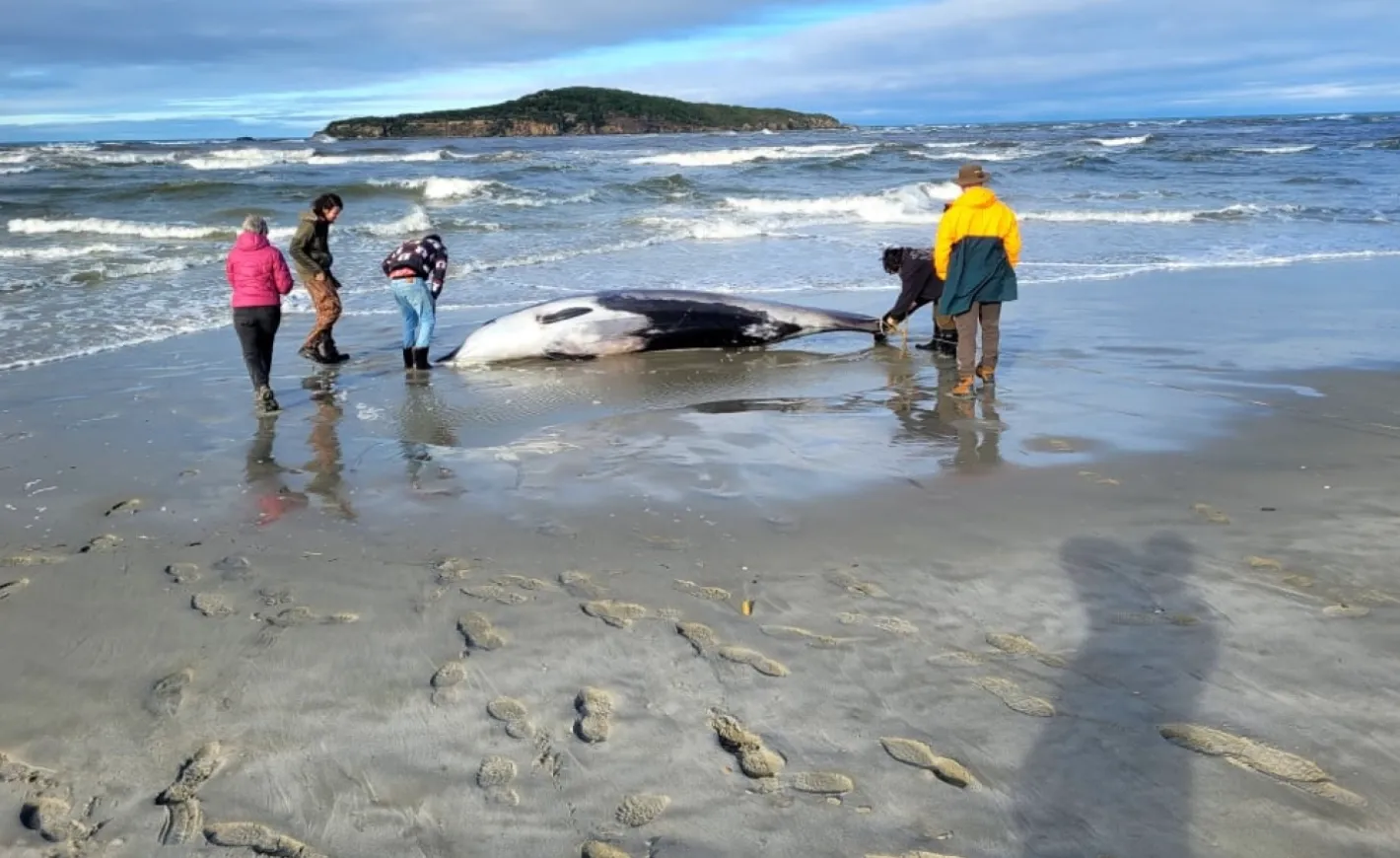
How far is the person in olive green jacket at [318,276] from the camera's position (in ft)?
30.8

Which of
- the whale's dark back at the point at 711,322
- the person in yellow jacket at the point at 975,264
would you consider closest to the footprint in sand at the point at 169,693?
the person in yellow jacket at the point at 975,264

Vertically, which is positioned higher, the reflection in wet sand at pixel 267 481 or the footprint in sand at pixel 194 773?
the reflection in wet sand at pixel 267 481

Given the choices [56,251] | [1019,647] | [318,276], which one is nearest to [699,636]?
[1019,647]

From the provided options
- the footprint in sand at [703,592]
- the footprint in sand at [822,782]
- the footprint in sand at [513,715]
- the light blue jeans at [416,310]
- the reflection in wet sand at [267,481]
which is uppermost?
the light blue jeans at [416,310]

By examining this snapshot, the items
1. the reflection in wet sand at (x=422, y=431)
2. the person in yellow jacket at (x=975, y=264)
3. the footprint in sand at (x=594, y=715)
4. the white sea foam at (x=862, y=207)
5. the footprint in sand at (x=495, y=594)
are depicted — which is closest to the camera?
the footprint in sand at (x=594, y=715)

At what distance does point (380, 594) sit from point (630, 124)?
12442 centimetres

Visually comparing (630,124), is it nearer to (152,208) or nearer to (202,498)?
(152,208)

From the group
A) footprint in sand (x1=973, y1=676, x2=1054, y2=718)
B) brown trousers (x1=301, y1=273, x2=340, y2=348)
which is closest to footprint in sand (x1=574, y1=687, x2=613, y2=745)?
footprint in sand (x1=973, y1=676, x2=1054, y2=718)

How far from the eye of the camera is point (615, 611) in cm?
426

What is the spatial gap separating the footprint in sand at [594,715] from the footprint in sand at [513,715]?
164 millimetres

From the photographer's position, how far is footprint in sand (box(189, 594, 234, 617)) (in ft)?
14.0

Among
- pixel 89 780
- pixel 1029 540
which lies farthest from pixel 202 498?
pixel 1029 540

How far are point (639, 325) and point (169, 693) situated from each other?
21.9 ft

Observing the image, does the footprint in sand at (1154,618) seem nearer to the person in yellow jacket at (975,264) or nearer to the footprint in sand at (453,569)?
the footprint in sand at (453,569)
